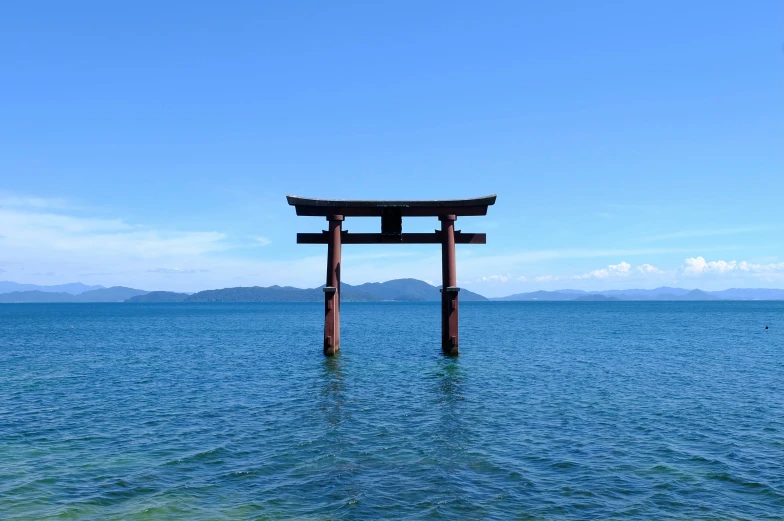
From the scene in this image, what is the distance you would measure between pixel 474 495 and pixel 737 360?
30.0m

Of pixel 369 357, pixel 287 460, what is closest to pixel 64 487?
pixel 287 460

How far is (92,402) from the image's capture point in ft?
63.7

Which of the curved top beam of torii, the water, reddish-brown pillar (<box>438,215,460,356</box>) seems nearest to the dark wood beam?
reddish-brown pillar (<box>438,215,460,356</box>)

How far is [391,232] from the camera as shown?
87.4ft

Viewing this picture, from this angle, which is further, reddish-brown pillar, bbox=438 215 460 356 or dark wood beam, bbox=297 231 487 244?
dark wood beam, bbox=297 231 487 244

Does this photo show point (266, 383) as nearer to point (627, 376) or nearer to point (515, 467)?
point (515, 467)

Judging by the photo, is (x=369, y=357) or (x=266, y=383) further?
(x=369, y=357)

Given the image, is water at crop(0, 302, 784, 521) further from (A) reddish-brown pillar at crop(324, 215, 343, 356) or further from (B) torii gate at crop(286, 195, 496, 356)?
(B) torii gate at crop(286, 195, 496, 356)

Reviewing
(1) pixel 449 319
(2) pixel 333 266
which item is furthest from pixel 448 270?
(2) pixel 333 266

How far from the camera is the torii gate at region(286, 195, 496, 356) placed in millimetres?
26156

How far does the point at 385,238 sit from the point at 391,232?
1.41 feet

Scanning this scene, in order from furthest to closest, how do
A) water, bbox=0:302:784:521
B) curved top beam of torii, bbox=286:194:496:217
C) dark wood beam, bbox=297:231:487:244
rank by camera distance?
1. dark wood beam, bbox=297:231:487:244
2. curved top beam of torii, bbox=286:194:496:217
3. water, bbox=0:302:784:521

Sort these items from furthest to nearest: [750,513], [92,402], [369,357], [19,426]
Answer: [369,357]
[92,402]
[19,426]
[750,513]

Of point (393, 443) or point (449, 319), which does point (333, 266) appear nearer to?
point (449, 319)
